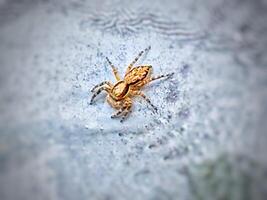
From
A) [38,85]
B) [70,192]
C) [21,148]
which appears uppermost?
[38,85]

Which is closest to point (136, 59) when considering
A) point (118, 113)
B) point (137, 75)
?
point (137, 75)

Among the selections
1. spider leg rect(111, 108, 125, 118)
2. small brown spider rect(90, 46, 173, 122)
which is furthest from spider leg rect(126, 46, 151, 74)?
spider leg rect(111, 108, 125, 118)

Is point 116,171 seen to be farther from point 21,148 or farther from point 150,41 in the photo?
point 150,41

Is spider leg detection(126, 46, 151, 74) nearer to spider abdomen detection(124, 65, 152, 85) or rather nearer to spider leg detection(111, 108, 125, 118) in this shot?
spider abdomen detection(124, 65, 152, 85)

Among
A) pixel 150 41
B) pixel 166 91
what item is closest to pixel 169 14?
pixel 150 41

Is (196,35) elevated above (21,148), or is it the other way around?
(196,35)

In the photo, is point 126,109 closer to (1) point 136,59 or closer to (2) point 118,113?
(2) point 118,113

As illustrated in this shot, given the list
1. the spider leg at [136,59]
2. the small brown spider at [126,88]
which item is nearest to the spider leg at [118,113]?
the small brown spider at [126,88]

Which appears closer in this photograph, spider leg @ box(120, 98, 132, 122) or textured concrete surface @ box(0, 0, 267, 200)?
textured concrete surface @ box(0, 0, 267, 200)
